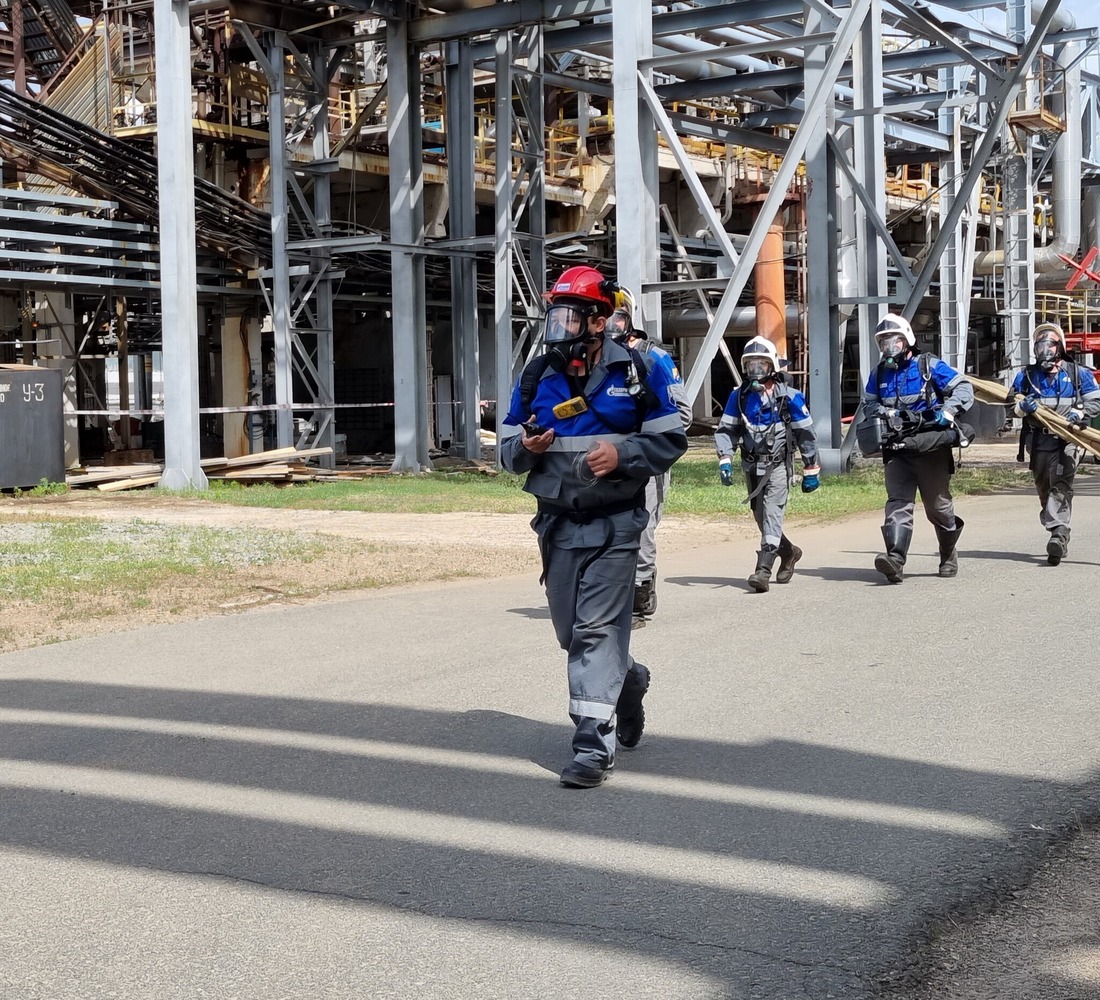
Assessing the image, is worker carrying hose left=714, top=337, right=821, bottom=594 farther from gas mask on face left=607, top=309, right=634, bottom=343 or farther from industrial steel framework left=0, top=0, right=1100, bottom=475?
industrial steel framework left=0, top=0, right=1100, bottom=475

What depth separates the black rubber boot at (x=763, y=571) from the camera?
437 inches

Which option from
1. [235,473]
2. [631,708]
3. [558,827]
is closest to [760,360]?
[631,708]

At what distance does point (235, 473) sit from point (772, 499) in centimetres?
1340

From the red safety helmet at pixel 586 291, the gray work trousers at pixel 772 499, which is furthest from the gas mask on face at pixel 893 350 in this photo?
the red safety helmet at pixel 586 291

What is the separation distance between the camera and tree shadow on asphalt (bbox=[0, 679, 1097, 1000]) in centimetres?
426

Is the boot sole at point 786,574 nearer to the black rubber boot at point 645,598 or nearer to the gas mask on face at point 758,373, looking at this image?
the gas mask on face at point 758,373

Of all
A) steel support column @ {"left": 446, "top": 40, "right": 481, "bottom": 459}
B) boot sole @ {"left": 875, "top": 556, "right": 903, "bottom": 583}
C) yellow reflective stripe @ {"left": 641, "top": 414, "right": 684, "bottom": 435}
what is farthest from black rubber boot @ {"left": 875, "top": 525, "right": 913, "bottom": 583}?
steel support column @ {"left": 446, "top": 40, "right": 481, "bottom": 459}

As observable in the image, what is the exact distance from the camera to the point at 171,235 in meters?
21.6

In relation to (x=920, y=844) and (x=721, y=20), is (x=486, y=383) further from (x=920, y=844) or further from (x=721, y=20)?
(x=920, y=844)

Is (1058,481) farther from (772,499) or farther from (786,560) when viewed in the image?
(772,499)

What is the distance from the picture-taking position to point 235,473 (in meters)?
23.2

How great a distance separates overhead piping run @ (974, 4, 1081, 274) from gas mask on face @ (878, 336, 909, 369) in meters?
22.7

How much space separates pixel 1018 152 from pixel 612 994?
103 feet

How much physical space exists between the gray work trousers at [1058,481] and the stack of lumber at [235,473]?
43.6ft
